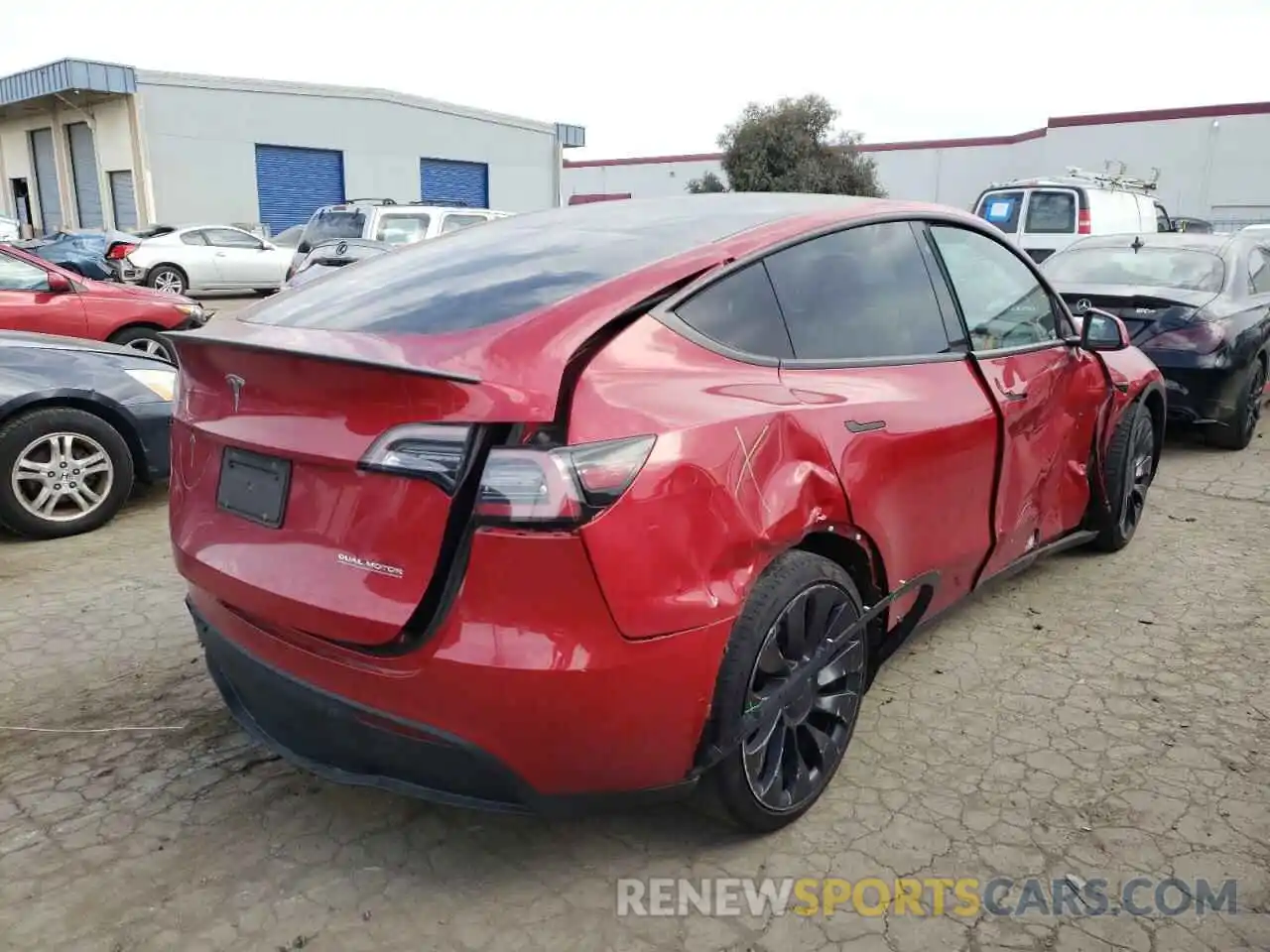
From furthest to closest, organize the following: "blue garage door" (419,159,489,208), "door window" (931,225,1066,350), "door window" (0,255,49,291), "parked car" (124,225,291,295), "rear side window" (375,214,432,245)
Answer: "blue garage door" (419,159,489,208) < "parked car" (124,225,291,295) < "rear side window" (375,214,432,245) < "door window" (0,255,49,291) < "door window" (931,225,1066,350)

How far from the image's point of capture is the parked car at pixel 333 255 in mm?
10823

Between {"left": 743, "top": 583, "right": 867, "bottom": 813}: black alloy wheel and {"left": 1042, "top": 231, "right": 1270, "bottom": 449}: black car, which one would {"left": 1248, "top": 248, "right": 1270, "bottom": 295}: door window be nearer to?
{"left": 1042, "top": 231, "right": 1270, "bottom": 449}: black car

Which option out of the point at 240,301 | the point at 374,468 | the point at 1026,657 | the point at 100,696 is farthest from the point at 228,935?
the point at 240,301

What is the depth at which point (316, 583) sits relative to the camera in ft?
7.03

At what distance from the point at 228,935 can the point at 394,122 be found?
104 ft

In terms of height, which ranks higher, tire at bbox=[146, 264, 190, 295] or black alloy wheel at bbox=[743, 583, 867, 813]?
tire at bbox=[146, 264, 190, 295]

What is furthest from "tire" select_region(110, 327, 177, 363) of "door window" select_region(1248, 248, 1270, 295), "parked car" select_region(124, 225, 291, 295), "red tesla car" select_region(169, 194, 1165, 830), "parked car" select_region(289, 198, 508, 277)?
"parked car" select_region(124, 225, 291, 295)

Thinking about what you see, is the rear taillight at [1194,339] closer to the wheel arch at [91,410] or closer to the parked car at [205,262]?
the wheel arch at [91,410]

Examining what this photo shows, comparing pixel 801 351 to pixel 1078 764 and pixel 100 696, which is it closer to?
pixel 1078 764

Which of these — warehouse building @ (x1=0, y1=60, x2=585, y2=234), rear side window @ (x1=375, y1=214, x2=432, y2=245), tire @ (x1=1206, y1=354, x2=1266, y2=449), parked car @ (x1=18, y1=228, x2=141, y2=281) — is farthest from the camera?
warehouse building @ (x1=0, y1=60, x2=585, y2=234)

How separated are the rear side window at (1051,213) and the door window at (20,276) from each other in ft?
A: 39.5

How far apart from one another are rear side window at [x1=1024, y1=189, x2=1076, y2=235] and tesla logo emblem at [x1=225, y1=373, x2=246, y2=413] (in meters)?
13.5

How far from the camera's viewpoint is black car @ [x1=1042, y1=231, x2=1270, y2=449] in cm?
655

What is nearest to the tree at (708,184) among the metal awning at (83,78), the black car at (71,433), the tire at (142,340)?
the metal awning at (83,78)
